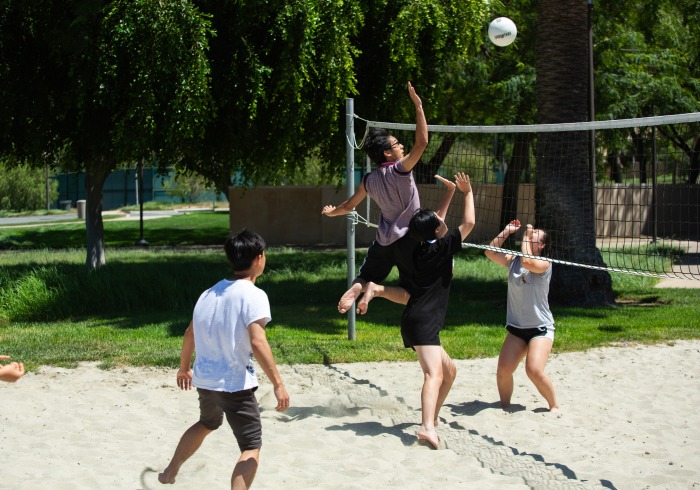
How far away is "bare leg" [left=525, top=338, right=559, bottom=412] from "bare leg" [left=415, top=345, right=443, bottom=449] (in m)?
0.81

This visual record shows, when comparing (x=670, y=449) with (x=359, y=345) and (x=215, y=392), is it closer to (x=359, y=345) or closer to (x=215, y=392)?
(x=215, y=392)

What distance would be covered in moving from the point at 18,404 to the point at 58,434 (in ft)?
2.98

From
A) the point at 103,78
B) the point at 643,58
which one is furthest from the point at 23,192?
the point at 103,78

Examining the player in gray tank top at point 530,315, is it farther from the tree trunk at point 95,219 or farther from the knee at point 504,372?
the tree trunk at point 95,219

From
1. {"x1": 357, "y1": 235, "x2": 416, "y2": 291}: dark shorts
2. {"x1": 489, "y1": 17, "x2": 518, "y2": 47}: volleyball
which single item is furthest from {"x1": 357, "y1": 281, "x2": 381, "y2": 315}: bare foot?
{"x1": 489, "y1": 17, "x2": 518, "y2": 47}: volleyball

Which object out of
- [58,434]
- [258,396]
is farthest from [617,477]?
[58,434]

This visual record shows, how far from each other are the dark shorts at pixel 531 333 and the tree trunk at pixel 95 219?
31.3 feet

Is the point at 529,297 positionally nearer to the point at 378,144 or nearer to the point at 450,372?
the point at 450,372

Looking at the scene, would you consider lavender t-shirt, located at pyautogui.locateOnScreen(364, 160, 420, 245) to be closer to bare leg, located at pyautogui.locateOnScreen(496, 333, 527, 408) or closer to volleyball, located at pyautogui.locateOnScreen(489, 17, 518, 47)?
bare leg, located at pyautogui.locateOnScreen(496, 333, 527, 408)

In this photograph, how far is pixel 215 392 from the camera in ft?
13.5

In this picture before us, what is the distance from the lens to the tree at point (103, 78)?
11320 mm

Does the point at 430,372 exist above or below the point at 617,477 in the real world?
above

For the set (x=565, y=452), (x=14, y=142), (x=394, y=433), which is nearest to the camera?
(x=565, y=452)

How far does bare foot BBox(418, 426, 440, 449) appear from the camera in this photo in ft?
17.5
